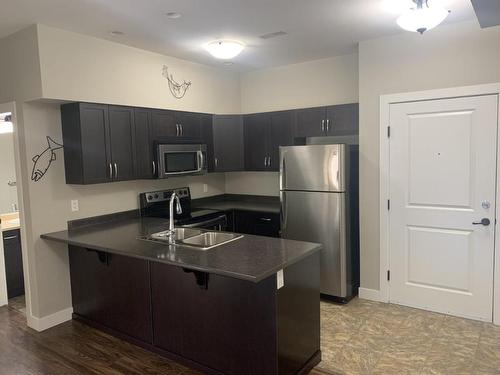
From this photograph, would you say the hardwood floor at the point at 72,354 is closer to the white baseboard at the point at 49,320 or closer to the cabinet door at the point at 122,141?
the white baseboard at the point at 49,320

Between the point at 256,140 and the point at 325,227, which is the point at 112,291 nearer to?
the point at 325,227

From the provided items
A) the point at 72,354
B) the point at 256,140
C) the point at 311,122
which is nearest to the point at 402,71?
the point at 311,122

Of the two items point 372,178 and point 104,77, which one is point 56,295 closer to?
point 104,77

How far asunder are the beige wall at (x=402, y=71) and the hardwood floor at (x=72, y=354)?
1.74 m

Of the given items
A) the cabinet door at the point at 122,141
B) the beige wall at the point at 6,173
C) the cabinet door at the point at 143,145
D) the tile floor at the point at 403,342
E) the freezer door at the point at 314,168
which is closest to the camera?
the tile floor at the point at 403,342

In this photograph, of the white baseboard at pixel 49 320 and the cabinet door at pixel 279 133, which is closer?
the white baseboard at pixel 49 320

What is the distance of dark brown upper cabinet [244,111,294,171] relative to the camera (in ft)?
15.5

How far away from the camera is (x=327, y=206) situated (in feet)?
13.0

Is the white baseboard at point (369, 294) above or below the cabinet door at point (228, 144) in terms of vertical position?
below

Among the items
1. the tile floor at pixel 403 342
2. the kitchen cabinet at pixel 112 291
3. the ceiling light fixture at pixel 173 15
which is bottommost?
the tile floor at pixel 403 342

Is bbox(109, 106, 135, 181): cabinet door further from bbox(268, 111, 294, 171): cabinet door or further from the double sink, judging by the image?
bbox(268, 111, 294, 171): cabinet door

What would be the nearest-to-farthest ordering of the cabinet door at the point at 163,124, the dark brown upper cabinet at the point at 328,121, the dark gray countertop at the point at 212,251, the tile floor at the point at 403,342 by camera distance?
the dark gray countertop at the point at 212,251, the tile floor at the point at 403,342, the cabinet door at the point at 163,124, the dark brown upper cabinet at the point at 328,121

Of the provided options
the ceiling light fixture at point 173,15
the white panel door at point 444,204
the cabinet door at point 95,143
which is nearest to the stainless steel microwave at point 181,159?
the cabinet door at point 95,143

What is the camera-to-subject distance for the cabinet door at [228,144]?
4949 mm
